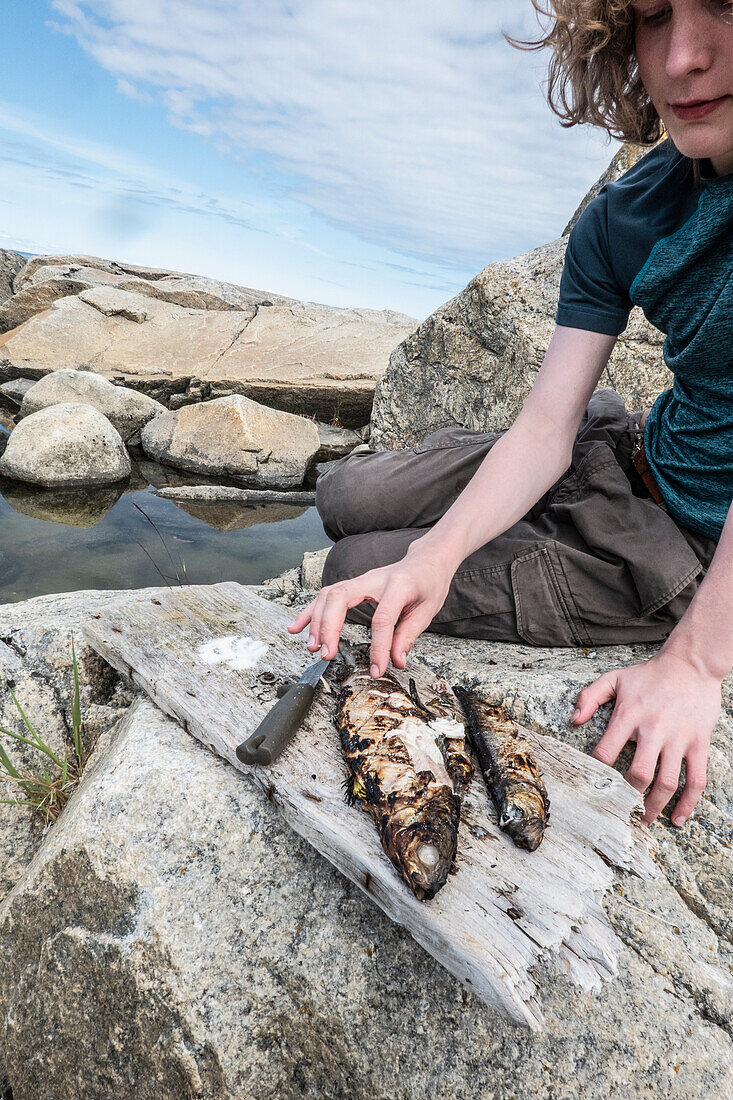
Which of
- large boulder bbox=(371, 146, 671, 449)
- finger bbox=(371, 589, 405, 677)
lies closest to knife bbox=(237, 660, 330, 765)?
finger bbox=(371, 589, 405, 677)

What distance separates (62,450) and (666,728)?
689 cm

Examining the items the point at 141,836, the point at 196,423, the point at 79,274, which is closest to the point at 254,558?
the point at 196,423

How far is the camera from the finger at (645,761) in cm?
167

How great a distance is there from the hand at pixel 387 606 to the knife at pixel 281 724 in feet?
0.53

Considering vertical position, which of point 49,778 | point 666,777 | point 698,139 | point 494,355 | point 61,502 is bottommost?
point 61,502

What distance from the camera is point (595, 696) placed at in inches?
73.5

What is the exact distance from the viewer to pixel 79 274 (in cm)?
1617

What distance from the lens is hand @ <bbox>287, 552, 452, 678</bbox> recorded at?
1.60m

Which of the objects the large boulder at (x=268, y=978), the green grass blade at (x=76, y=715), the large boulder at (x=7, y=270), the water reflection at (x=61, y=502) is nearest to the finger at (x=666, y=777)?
the large boulder at (x=268, y=978)

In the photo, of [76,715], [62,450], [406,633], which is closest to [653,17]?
[406,633]

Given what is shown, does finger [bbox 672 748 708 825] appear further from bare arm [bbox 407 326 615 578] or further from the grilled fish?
bare arm [bbox 407 326 615 578]

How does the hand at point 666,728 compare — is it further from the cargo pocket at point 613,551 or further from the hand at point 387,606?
the hand at point 387,606

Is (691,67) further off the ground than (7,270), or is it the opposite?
(691,67)

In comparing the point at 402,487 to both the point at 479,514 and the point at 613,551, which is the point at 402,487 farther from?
the point at 613,551
